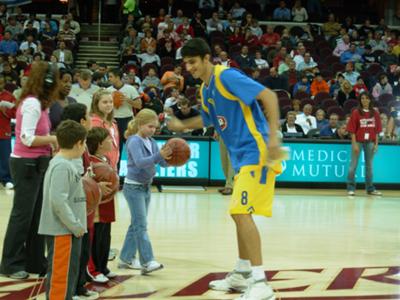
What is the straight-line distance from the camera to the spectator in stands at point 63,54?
20.9 m

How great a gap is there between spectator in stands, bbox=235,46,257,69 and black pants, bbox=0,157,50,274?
14498mm

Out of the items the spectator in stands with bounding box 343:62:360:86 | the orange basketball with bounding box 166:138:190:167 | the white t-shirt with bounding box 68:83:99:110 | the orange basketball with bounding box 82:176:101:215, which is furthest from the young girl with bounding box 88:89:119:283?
the spectator in stands with bounding box 343:62:360:86

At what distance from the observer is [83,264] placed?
6379 mm

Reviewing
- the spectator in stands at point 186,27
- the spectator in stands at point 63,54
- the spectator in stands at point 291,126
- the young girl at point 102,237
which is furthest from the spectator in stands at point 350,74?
the young girl at point 102,237

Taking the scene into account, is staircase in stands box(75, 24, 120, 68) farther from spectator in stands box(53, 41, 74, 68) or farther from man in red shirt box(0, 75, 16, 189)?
man in red shirt box(0, 75, 16, 189)

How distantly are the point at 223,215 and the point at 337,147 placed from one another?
4.82 m

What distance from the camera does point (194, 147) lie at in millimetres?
15453

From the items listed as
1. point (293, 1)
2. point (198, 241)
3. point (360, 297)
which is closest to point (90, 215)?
point (360, 297)

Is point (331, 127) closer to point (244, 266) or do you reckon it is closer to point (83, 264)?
point (244, 266)

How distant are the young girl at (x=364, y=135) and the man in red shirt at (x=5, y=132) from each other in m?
5.67

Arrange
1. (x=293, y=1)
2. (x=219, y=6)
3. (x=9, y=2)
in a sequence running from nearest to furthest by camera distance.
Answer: (x=9, y=2) < (x=219, y=6) < (x=293, y=1)

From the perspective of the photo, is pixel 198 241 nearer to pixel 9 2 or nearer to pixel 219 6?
pixel 9 2

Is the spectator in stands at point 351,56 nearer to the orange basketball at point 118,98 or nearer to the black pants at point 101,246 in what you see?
the orange basketball at point 118,98

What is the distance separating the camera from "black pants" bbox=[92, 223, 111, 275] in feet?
22.9
